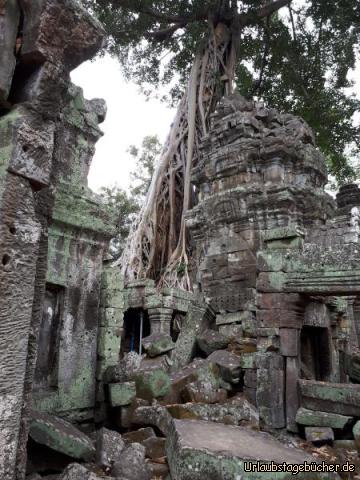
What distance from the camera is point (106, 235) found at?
3887 millimetres

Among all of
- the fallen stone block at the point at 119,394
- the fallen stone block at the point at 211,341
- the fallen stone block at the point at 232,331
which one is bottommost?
the fallen stone block at the point at 119,394

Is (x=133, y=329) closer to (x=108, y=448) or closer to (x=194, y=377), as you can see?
(x=194, y=377)

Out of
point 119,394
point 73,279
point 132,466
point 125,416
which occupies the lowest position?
point 132,466

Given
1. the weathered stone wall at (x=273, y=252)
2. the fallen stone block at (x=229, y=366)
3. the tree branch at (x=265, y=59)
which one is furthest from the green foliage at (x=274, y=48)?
the fallen stone block at (x=229, y=366)

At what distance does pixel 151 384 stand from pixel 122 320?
783 mm

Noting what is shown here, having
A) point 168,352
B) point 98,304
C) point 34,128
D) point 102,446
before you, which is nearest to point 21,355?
point 34,128

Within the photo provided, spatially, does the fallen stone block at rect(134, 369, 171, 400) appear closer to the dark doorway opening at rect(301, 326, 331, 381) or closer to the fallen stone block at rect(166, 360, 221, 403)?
the fallen stone block at rect(166, 360, 221, 403)

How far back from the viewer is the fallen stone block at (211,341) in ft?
19.7

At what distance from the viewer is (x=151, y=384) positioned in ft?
13.8

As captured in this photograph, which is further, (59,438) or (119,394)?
(119,394)

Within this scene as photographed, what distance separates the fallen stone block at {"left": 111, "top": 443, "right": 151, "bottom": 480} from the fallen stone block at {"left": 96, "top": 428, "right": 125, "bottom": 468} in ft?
0.22

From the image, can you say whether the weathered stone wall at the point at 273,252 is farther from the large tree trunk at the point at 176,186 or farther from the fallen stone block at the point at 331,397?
the large tree trunk at the point at 176,186

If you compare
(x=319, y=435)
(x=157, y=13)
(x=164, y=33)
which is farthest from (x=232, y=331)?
(x=164, y=33)

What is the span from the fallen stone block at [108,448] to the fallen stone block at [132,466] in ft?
0.22
